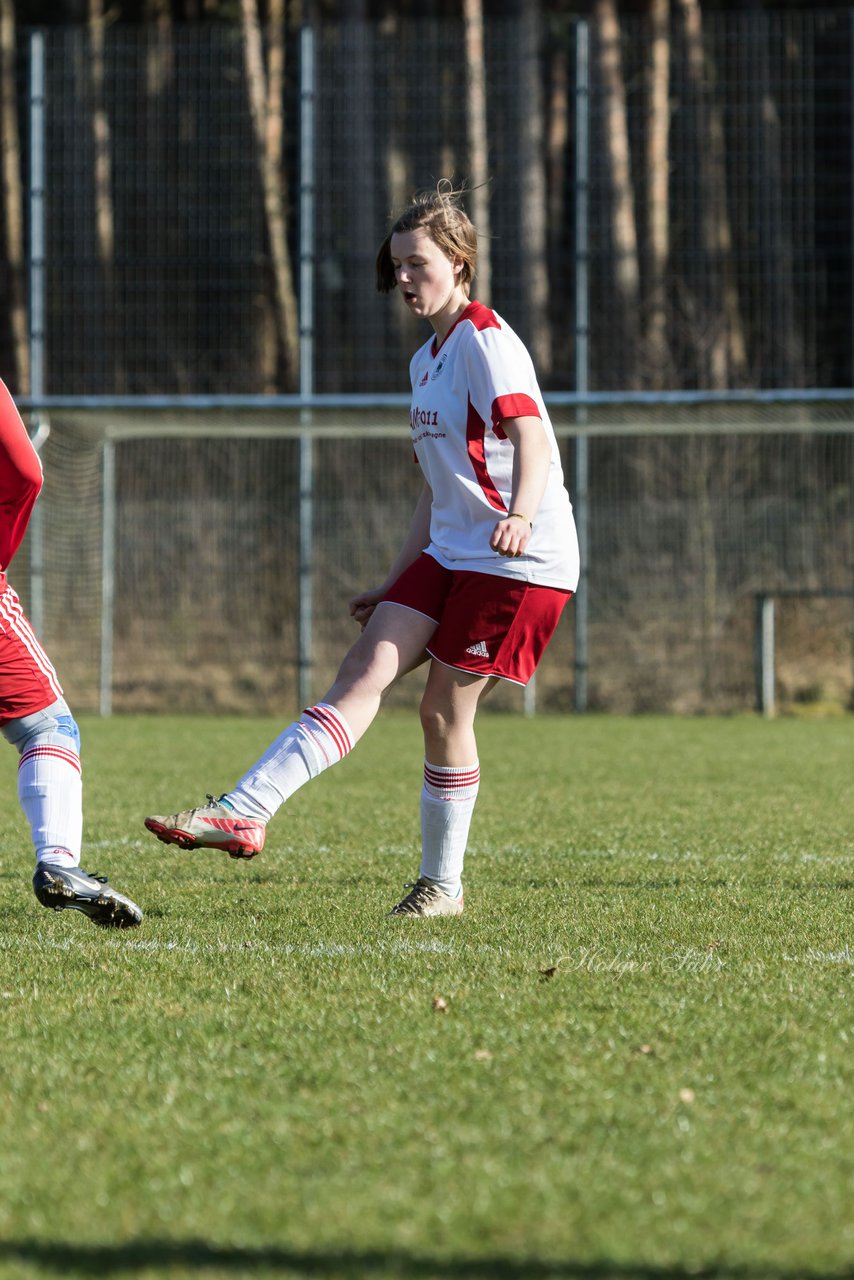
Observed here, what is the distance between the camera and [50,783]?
407 centimetres

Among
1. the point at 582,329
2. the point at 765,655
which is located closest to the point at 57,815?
the point at 765,655

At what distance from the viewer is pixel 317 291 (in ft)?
55.5

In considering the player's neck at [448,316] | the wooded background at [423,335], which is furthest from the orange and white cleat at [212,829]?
the wooded background at [423,335]

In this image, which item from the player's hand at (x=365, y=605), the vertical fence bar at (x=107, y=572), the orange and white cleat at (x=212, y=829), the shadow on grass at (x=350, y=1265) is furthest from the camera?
the vertical fence bar at (x=107, y=572)

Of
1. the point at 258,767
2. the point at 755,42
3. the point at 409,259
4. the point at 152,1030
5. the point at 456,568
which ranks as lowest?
the point at 152,1030

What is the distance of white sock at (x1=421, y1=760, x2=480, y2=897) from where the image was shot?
437cm

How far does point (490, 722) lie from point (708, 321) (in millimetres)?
4452

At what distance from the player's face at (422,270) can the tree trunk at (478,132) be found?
1200 cm

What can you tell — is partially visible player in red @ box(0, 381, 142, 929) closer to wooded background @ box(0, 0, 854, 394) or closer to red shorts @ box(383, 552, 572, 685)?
red shorts @ box(383, 552, 572, 685)

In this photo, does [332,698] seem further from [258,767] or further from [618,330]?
[618,330]

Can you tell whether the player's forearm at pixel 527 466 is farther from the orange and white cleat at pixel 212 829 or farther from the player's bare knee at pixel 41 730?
the player's bare knee at pixel 41 730

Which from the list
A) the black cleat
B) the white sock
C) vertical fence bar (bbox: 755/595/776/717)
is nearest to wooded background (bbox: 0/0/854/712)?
vertical fence bar (bbox: 755/595/776/717)

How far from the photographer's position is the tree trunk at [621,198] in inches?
615

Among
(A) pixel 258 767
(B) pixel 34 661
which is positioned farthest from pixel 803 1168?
(B) pixel 34 661
